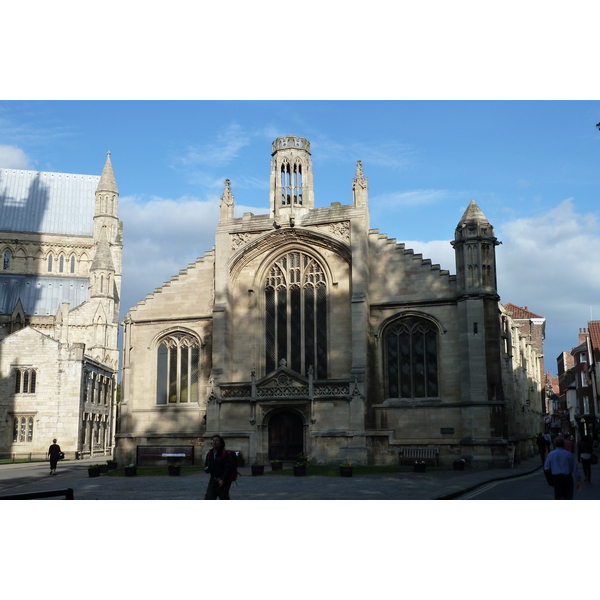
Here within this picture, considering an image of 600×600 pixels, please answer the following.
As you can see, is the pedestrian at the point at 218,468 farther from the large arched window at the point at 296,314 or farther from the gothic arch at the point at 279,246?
the gothic arch at the point at 279,246

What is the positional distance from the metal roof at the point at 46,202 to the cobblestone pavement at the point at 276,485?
175 feet

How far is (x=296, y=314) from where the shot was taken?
3753cm

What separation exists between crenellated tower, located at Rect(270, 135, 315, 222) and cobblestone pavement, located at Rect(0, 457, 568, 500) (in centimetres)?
1514

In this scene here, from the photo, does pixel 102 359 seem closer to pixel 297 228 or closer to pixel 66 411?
pixel 66 411

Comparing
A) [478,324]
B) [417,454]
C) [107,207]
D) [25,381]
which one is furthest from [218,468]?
[107,207]

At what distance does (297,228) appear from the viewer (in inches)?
1467

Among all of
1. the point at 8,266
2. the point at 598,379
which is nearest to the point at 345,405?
the point at 598,379

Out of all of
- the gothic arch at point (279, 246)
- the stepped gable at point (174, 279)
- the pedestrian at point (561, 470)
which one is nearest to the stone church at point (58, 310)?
the stepped gable at point (174, 279)

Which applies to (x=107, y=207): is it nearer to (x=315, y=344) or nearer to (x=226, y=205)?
(x=226, y=205)

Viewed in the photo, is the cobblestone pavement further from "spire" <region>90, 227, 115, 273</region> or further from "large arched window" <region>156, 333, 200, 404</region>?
"spire" <region>90, 227, 115, 273</region>

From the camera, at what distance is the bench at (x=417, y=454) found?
33.3 meters

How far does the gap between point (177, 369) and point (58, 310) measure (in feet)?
109

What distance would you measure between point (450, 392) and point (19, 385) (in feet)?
108

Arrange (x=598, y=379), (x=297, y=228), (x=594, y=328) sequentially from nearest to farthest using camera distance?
(x=297, y=228), (x=598, y=379), (x=594, y=328)
